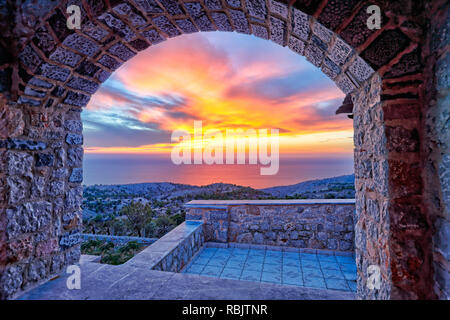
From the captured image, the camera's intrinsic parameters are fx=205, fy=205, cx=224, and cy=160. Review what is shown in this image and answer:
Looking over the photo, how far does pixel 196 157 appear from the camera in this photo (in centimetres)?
264

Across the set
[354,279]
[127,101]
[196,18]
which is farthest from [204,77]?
[354,279]

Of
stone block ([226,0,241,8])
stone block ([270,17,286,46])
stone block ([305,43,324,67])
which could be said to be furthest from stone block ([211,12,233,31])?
stone block ([305,43,324,67])

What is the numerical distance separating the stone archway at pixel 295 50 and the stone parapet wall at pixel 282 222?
2.79 metres

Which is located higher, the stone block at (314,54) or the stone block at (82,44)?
the stone block at (82,44)

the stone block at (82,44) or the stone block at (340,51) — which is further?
the stone block at (82,44)

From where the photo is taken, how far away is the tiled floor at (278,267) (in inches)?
123

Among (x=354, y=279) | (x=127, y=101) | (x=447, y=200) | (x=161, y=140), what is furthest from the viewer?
(x=161, y=140)

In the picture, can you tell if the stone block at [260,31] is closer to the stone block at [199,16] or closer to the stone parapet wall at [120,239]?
the stone block at [199,16]

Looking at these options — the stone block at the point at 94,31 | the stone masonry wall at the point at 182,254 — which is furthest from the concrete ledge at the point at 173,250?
the stone block at the point at 94,31

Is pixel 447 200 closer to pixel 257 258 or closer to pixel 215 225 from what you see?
pixel 257 258

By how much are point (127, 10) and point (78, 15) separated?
0.30 metres

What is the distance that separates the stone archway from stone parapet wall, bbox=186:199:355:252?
2.79 metres

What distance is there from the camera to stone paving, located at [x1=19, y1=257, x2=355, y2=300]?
63.1 inches

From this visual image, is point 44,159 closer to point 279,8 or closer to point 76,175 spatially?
point 76,175
